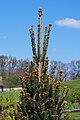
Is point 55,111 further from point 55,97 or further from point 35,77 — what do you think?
point 35,77

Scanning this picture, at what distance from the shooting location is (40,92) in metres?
4.44

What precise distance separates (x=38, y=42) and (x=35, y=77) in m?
0.46

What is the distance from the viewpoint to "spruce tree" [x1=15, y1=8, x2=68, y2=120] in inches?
171

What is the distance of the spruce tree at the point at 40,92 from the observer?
4.36m

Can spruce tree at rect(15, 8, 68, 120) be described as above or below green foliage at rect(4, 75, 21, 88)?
below

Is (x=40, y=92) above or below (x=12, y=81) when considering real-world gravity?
below

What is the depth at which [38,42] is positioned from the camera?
14.9ft

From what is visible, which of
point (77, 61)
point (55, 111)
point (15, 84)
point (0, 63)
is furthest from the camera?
point (77, 61)

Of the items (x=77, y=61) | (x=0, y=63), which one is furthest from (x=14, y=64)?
(x=77, y=61)

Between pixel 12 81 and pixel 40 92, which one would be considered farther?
pixel 12 81

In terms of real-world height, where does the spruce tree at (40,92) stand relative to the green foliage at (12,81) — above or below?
below

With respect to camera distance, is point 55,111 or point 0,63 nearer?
point 55,111

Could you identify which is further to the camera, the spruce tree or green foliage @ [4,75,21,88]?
green foliage @ [4,75,21,88]

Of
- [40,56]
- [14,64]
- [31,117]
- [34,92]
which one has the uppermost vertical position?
[14,64]
